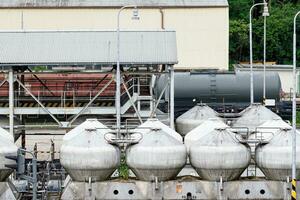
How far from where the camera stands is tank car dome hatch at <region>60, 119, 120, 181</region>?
26.5m

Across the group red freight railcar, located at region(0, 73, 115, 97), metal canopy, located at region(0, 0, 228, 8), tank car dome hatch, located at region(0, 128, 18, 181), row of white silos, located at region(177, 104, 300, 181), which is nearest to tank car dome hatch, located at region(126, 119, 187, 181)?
row of white silos, located at region(177, 104, 300, 181)

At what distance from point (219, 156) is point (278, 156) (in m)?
2.06

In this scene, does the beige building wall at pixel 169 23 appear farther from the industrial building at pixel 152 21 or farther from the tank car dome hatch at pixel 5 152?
the tank car dome hatch at pixel 5 152

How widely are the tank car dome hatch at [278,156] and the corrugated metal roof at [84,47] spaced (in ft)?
23.5

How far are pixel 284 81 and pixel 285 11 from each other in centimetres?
1852

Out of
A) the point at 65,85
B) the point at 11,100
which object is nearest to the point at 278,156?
the point at 11,100

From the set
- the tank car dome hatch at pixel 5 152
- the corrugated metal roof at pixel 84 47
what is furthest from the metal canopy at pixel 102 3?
the tank car dome hatch at pixel 5 152

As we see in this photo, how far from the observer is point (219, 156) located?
26.6 metres

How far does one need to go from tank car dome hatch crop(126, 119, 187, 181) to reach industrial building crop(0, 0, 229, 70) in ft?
114

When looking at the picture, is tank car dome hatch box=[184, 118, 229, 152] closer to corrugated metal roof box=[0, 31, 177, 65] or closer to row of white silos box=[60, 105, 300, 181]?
row of white silos box=[60, 105, 300, 181]

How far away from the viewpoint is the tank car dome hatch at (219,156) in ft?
87.4

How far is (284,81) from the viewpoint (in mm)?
63875

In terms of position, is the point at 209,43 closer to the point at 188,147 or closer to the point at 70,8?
the point at 70,8

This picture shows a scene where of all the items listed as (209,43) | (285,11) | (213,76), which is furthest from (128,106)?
(285,11)
